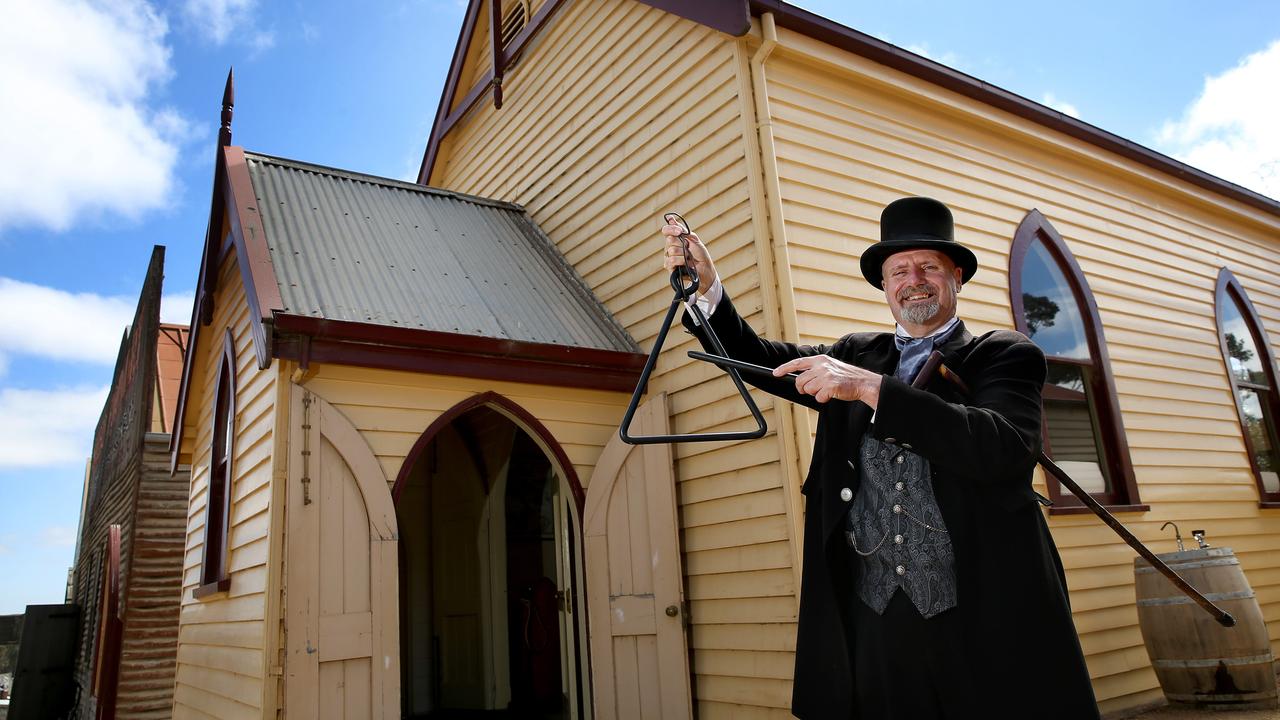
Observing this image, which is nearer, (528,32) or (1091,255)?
(1091,255)

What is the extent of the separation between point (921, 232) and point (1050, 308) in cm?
→ 543

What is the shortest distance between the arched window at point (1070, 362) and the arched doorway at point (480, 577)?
4.55 m

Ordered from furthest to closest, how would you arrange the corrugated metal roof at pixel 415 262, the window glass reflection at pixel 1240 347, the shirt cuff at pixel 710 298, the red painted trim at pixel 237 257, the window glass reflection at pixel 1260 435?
1. the window glass reflection at pixel 1240 347
2. the window glass reflection at pixel 1260 435
3. the corrugated metal roof at pixel 415 262
4. the red painted trim at pixel 237 257
5. the shirt cuff at pixel 710 298

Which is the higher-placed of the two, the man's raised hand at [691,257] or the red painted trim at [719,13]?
the red painted trim at [719,13]

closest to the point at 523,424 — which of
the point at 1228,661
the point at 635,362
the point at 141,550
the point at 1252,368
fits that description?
the point at 635,362

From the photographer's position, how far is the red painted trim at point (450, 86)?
10969mm

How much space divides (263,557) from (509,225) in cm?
411

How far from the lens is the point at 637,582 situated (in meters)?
5.98

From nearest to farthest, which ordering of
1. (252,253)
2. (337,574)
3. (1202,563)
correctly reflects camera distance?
(337,574) < (1202,563) < (252,253)

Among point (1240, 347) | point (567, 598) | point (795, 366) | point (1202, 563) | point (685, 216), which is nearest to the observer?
point (795, 366)

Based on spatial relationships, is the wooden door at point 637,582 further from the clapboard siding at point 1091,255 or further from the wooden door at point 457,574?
the wooden door at point 457,574

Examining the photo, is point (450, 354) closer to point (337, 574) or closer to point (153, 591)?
point (337, 574)

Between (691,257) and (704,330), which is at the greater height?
(691,257)

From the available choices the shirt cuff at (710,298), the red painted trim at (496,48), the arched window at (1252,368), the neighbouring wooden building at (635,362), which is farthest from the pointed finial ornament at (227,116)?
the arched window at (1252,368)
